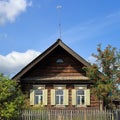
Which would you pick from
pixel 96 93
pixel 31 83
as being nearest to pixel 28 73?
pixel 31 83

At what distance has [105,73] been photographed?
3234cm

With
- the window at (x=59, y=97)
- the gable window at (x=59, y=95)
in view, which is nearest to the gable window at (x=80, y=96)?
the gable window at (x=59, y=95)

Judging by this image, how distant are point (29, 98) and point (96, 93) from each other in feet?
24.6

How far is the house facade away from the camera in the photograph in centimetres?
3709

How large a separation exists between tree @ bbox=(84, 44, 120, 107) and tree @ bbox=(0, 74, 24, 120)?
6.30m

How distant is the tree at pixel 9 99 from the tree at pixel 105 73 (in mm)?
6302

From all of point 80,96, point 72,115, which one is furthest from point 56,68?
point 72,115

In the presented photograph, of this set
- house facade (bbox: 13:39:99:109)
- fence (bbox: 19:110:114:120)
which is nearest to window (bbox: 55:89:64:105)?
house facade (bbox: 13:39:99:109)

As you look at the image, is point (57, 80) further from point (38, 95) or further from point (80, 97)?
point (80, 97)

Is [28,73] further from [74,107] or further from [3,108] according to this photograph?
[3,108]

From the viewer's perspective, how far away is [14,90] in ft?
95.8

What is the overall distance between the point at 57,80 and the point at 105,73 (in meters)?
6.33

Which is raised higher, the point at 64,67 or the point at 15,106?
the point at 64,67

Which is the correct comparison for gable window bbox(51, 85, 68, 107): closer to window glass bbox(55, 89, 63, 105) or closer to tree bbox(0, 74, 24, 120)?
window glass bbox(55, 89, 63, 105)
